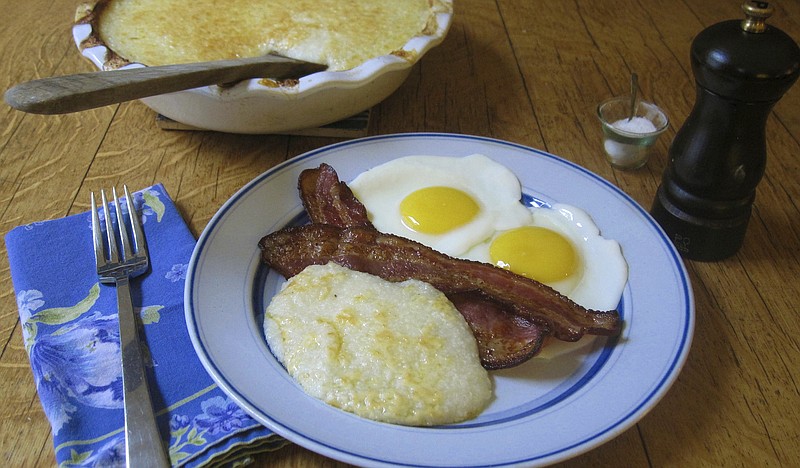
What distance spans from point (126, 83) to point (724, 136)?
117cm

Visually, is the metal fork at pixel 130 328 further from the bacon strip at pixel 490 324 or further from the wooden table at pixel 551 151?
the bacon strip at pixel 490 324

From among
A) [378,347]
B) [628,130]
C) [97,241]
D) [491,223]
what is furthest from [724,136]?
[97,241]

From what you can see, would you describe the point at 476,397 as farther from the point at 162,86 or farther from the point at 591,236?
the point at 162,86

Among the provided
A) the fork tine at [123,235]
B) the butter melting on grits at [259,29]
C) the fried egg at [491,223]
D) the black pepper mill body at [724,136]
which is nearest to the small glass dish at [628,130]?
the black pepper mill body at [724,136]

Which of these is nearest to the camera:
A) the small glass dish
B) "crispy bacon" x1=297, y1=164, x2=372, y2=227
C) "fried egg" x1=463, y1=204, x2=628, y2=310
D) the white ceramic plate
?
the white ceramic plate

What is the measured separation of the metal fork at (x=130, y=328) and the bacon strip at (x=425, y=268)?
27 centimetres

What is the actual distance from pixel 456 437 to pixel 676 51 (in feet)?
5.72

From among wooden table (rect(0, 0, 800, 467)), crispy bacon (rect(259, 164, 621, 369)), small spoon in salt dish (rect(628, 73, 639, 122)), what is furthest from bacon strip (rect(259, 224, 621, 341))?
small spoon in salt dish (rect(628, 73, 639, 122))

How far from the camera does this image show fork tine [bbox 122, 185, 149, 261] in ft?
4.55

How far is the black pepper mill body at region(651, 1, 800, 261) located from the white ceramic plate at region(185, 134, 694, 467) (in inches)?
4.5

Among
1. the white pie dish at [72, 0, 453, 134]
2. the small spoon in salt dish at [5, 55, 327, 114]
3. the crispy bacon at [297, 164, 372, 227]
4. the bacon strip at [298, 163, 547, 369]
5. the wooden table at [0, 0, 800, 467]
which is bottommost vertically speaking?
the wooden table at [0, 0, 800, 467]

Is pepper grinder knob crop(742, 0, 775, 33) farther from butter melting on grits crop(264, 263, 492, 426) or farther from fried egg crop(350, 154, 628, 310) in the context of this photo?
butter melting on grits crop(264, 263, 492, 426)

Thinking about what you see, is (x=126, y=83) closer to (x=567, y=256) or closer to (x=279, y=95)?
(x=279, y=95)

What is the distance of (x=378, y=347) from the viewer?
1094 mm
